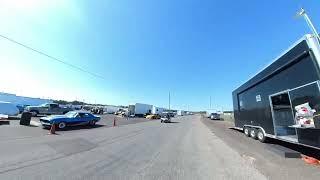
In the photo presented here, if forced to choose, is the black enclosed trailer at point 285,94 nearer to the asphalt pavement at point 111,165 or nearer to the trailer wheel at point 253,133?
the trailer wheel at point 253,133

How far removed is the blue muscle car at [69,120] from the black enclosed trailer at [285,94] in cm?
1420

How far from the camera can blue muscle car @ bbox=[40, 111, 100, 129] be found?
715 inches

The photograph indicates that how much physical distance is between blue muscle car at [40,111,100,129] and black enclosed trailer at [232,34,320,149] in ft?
46.6

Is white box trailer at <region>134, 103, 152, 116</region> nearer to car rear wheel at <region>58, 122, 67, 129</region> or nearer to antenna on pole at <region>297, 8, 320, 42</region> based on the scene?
car rear wheel at <region>58, 122, 67, 129</region>

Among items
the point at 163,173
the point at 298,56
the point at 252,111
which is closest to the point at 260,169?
the point at 163,173

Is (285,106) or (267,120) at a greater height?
(285,106)

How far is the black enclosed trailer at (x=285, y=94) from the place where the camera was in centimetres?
757

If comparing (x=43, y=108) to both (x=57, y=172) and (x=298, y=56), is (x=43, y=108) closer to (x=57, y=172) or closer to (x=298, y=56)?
(x=57, y=172)

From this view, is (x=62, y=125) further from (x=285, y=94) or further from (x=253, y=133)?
(x=285, y=94)

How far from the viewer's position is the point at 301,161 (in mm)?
8141

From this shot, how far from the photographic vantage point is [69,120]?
1977 cm

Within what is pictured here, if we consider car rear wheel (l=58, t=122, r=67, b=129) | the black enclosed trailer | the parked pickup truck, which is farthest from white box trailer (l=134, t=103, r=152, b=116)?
the black enclosed trailer

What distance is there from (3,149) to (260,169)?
9.30m

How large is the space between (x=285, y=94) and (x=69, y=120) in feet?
55.0
